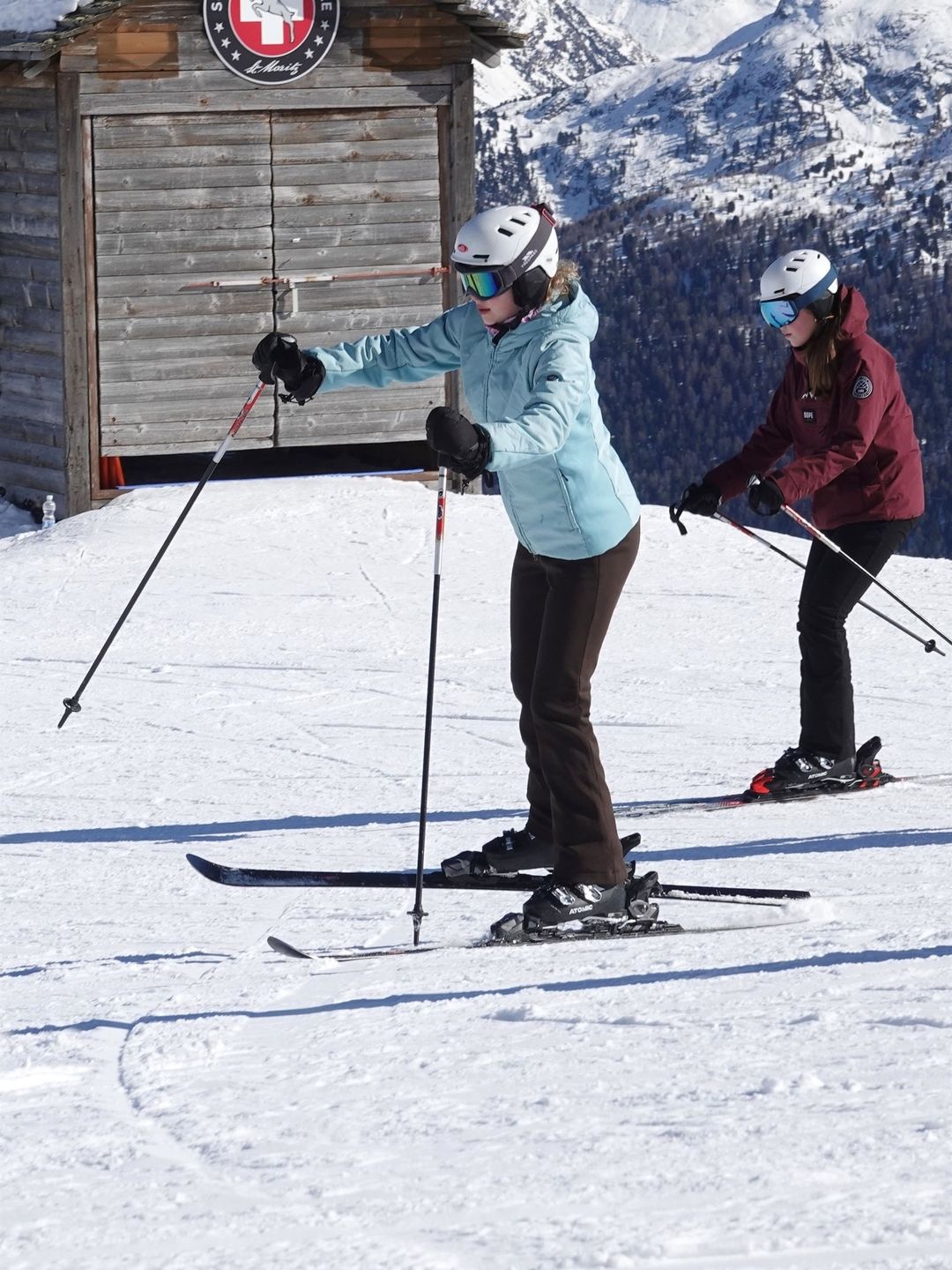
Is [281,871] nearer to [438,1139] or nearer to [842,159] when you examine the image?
[438,1139]

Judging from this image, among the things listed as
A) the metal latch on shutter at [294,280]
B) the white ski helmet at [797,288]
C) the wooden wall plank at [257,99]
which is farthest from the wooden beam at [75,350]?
the white ski helmet at [797,288]

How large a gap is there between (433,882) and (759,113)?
161 m

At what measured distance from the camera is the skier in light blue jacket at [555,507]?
161 inches

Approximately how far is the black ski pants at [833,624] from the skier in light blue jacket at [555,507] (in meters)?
1.62

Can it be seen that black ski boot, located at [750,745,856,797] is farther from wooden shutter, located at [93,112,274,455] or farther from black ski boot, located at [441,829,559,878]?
wooden shutter, located at [93,112,274,455]

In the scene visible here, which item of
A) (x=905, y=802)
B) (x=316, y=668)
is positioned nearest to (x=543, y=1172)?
(x=905, y=802)

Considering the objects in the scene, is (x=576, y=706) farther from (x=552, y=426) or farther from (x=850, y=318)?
(x=850, y=318)

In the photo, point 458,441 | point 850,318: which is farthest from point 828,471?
point 458,441

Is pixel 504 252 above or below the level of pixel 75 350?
above

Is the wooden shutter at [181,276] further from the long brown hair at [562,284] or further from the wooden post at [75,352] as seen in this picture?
the long brown hair at [562,284]

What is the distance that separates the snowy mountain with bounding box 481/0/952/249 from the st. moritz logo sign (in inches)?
4691

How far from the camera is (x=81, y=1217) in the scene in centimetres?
278

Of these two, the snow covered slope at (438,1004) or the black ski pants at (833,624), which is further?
the black ski pants at (833,624)

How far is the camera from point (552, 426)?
3.95 meters
